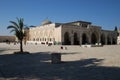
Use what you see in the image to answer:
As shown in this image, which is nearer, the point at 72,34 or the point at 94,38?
the point at 72,34

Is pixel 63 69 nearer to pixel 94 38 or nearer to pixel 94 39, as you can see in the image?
pixel 94 39

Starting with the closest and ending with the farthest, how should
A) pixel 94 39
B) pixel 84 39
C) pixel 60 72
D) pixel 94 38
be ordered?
1. pixel 60 72
2. pixel 84 39
3. pixel 94 39
4. pixel 94 38

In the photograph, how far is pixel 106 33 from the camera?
84938 millimetres

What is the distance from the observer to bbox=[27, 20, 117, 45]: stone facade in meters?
66.6

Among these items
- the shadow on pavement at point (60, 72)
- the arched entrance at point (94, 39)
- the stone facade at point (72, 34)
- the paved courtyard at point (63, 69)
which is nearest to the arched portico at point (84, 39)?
the stone facade at point (72, 34)

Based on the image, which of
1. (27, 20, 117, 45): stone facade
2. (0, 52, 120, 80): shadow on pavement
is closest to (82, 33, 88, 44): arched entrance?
(27, 20, 117, 45): stone facade

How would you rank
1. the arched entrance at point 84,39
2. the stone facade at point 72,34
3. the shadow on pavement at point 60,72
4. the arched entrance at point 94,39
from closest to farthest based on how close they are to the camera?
the shadow on pavement at point 60,72
the stone facade at point 72,34
the arched entrance at point 84,39
the arched entrance at point 94,39

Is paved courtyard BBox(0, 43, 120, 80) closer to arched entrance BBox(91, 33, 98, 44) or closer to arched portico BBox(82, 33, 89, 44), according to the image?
arched portico BBox(82, 33, 89, 44)

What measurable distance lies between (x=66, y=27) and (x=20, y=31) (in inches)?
1641

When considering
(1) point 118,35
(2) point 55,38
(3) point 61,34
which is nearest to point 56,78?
(3) point 61,34

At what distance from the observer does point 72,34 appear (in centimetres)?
6769

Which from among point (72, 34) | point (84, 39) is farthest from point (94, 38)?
point (72, 34)

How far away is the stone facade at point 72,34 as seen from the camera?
6664cm

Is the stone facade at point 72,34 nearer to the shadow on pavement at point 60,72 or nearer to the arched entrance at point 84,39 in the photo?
the arched entrance at point 84,39
